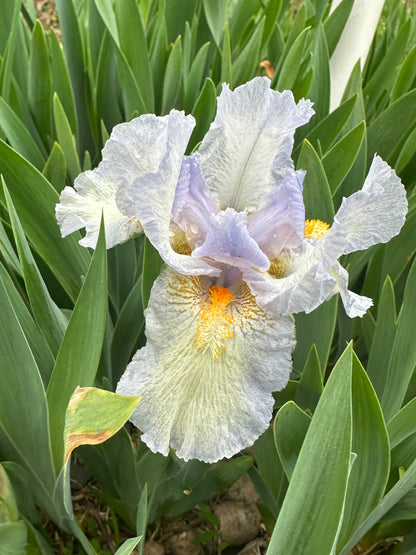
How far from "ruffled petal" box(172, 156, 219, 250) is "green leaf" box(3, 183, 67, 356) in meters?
0.18

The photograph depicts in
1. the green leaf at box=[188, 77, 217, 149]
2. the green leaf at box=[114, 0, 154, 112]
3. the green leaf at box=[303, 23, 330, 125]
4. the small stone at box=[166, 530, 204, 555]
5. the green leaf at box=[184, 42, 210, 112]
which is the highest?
the green leaf at box=[114, 0, 154, 112]

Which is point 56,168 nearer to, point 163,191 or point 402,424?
point 163,191

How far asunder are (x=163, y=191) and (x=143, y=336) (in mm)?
349

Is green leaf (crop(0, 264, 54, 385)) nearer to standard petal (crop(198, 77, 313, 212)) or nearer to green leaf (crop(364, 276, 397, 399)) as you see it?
standard petal (crop(198, 77, 313, 212))

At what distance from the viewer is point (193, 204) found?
62 centimetres

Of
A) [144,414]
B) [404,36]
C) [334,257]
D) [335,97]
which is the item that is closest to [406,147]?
[335,97]

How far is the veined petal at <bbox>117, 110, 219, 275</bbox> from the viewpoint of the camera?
0.55 metres

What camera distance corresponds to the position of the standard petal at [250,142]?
62 cm

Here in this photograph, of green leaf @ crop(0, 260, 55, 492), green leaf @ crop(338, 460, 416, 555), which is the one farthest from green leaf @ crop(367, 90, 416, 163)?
green leaf @ crop(0, 260, 55, 492)

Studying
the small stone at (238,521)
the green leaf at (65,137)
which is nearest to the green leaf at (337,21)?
the green leaf at (65,137)

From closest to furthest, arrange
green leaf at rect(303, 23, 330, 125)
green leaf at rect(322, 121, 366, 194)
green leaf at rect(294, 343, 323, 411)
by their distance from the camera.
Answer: green leaf at rect(294, 343, 323, 411) < green leaf at rect(322, 121, 366, 194) < green leaf at rect(303, 23, 330, 125)

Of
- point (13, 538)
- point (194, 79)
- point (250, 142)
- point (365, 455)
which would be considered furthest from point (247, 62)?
point (13, 538)

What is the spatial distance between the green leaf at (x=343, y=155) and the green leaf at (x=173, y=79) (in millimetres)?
456

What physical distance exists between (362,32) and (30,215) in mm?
825
